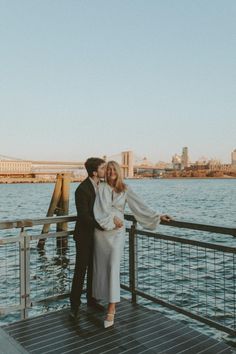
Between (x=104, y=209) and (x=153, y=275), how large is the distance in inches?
224

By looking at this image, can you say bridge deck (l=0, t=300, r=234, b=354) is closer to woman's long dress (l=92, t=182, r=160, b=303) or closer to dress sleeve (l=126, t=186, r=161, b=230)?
woman's long dress (l=92, t=182, r=160, b=303)

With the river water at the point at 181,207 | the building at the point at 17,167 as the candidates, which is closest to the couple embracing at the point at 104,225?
the river water at the point at 181,207

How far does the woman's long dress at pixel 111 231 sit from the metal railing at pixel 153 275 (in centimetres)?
35

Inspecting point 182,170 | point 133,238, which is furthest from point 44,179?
point 133,238

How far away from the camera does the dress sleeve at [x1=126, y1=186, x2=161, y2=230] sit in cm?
409

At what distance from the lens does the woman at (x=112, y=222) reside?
4.01m

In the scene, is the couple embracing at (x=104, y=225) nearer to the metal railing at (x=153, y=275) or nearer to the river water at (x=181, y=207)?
the metal railing at (x=153, y=275)

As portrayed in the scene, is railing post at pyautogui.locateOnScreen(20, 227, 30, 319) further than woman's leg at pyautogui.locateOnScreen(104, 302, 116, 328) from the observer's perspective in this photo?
Yes

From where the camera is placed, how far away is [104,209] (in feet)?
13.2

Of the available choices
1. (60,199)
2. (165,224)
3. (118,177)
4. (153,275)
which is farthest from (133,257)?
(60,199)

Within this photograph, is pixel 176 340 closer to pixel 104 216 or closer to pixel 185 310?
pixel 185 310

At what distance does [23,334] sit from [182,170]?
127467 millimetres

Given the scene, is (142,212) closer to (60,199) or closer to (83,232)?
(83,232)

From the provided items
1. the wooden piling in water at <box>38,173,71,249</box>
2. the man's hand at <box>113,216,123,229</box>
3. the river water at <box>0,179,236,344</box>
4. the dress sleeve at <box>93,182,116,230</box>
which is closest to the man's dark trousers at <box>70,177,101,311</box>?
the dress sleeve at <box>93,182,116,230</box>
